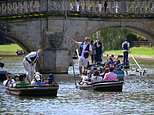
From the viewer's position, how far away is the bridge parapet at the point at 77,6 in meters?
45.3

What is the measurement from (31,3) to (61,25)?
2.30 metres

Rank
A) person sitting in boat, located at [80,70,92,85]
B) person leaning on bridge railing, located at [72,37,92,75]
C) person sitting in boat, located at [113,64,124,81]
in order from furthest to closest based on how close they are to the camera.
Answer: person leaning on bridge railing, located at [72,37,92,75] → person sitting in boat, located at [113,64,124,81] → person sitting in boat, located at [80,70,92,85]

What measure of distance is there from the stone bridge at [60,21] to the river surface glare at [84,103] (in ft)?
29.8

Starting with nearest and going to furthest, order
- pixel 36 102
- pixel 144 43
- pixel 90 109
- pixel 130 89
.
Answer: pixel 90 109, pixel 36 102, pixel 130 89, pixel 144 43

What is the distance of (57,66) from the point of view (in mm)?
44719

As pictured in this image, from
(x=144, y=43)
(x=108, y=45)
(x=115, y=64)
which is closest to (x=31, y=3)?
(x=115, y=64)

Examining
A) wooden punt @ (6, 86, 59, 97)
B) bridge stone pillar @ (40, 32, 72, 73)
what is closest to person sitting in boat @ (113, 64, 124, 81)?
wooden punt @ (6, 86, 59, 97)

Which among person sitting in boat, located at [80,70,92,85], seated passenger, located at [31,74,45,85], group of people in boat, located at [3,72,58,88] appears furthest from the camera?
person sitting in boat, located at [80,70,92,85]

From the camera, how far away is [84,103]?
28266 millimetres

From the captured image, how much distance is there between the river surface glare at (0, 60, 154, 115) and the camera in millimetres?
25781

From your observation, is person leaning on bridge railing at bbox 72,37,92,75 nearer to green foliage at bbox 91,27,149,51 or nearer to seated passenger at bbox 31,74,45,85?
seated passenger at bbox 31,74,45,85

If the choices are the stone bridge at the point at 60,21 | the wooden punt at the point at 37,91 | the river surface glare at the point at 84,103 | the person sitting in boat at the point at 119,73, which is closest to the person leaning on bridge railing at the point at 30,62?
the river surface glare at the point at 84,103

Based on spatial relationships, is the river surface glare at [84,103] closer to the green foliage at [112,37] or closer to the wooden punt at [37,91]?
the wooden punt at [37,91]

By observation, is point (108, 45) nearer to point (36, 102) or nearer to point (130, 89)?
point (130, 89)
